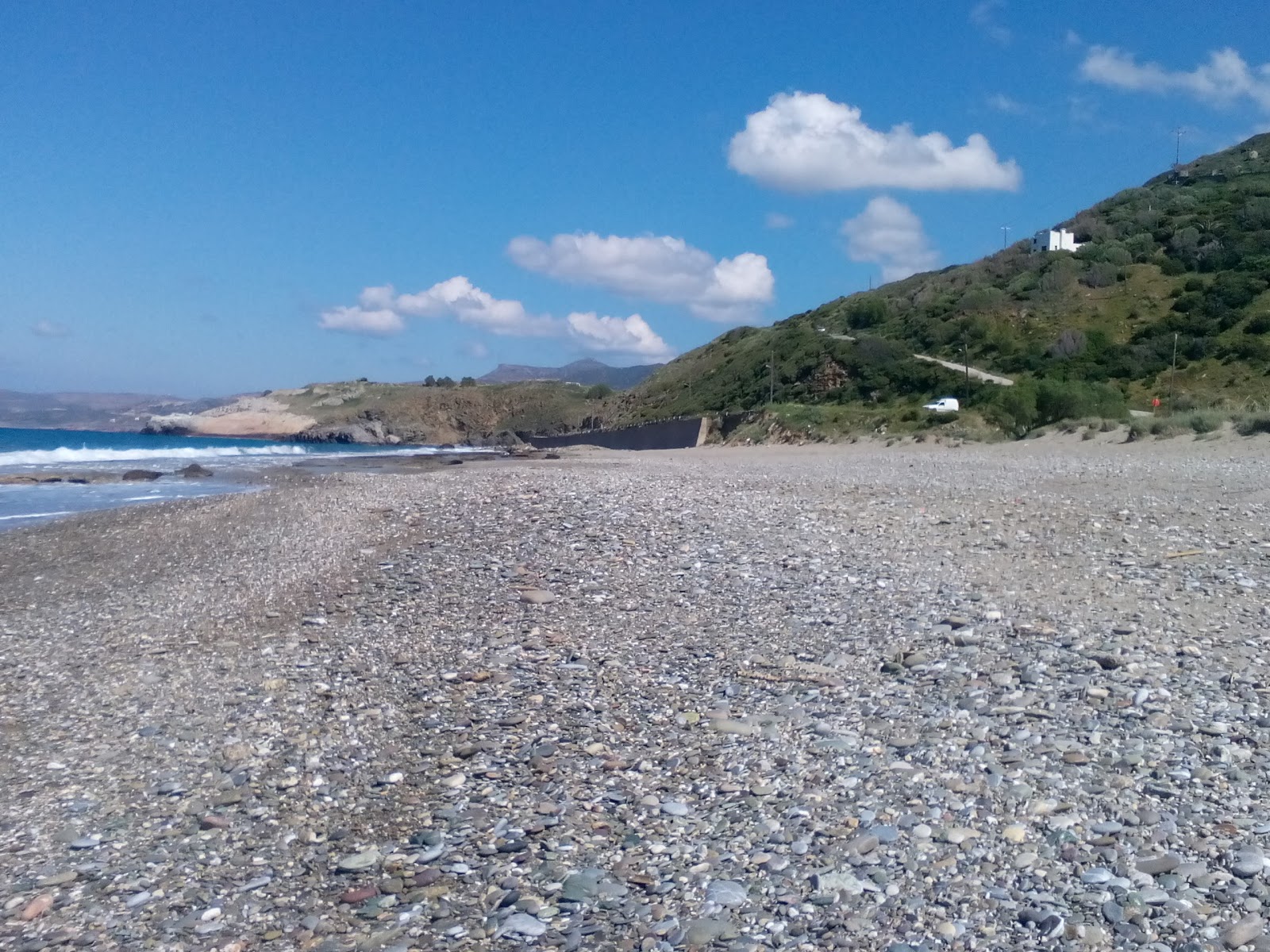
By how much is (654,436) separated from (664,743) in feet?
150

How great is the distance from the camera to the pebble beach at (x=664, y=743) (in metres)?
3.94

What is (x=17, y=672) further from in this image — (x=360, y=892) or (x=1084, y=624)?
(x=1084, y=624)

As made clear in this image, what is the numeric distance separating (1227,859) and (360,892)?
3.43 meters

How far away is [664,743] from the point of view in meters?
5.54

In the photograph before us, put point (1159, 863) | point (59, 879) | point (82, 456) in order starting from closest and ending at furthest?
point (1159, 863), point (59, 879), point (82, 456)

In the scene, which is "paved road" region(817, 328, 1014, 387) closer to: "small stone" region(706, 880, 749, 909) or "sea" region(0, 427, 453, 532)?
"sea" region(0, 427, 453, 532)

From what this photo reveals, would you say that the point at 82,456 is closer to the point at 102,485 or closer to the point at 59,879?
the point at 102,485

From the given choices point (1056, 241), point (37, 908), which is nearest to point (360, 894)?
point (37, 908)

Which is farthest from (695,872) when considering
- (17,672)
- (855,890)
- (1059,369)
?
(1059,369)

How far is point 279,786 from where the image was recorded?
5355 millimetres

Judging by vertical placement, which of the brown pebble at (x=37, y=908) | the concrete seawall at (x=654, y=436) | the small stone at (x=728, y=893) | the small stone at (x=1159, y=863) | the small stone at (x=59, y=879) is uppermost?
the concrete seawall at (x=654, y=436)

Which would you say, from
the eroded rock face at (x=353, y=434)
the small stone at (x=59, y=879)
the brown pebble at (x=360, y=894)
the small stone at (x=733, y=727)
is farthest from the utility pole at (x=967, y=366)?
the eroded rock face at (x=353, y=434)

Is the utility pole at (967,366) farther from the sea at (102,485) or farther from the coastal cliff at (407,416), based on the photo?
the coastal cliff at (407,416)

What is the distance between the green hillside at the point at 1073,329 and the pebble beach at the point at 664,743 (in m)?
20.7
